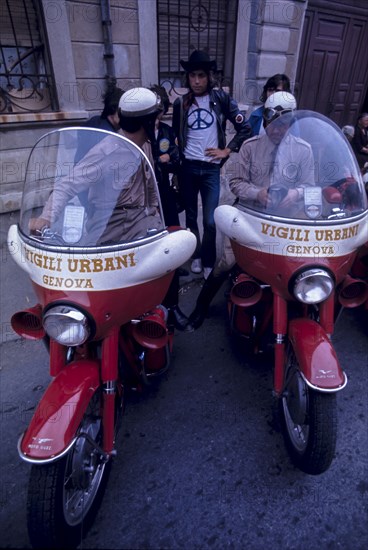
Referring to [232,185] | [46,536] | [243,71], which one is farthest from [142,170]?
[243,71]

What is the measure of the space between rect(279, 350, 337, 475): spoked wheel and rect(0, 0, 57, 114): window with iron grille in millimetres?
4672

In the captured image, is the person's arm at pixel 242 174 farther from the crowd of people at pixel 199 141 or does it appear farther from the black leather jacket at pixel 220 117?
the black leather jacket at pixel 220 117

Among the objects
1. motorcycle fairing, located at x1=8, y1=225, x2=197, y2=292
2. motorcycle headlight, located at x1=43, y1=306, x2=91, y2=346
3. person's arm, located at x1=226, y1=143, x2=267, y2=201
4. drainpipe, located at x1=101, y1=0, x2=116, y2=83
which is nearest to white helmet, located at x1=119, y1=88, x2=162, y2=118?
person's arm, located at x1=226, y1=143, x2=267, y2=201

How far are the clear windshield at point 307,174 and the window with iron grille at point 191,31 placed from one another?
15.0ft

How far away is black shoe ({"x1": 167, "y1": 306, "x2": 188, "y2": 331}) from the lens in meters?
2.80

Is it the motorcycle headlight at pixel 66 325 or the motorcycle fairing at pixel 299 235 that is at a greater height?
the motorcycle fairing at pixel 299 235

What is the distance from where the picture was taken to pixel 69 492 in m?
1.64

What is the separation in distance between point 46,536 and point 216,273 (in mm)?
1828

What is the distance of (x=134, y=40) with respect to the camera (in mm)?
5258

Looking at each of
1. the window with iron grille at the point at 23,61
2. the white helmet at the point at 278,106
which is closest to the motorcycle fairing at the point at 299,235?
the white helmet at the point at 278,106

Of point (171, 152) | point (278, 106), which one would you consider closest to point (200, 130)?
point (171, 152)

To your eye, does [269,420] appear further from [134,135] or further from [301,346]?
[134,135]

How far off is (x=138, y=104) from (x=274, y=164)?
0.86 metres

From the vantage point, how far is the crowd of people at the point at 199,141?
7.60 feet
